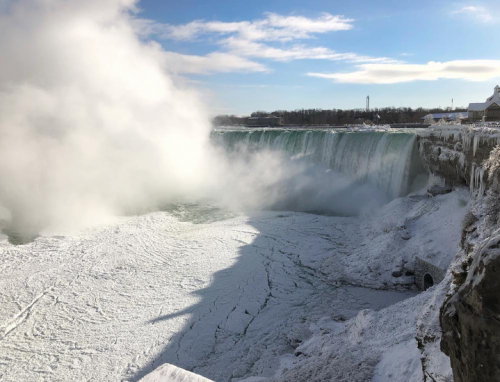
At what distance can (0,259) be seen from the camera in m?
10.6

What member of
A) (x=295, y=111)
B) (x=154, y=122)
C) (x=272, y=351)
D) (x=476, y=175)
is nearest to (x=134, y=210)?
(x=154, y=122)

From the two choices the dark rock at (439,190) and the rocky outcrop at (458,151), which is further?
the dark rock at (439,190)

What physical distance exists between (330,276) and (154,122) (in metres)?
15.5

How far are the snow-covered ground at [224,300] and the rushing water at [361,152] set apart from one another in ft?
8.32

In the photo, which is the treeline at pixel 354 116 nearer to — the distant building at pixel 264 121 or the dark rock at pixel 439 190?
the distant building at pixel 264 121

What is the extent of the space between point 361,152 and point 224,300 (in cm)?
1194

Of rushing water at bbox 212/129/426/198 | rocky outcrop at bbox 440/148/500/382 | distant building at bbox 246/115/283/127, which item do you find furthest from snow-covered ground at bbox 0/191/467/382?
distant building at bbox 246/115/283/127

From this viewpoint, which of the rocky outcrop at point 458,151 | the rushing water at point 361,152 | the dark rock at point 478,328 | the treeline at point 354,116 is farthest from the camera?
the treeline at point 354,116

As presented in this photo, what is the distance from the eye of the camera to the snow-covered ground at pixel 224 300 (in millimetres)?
6246

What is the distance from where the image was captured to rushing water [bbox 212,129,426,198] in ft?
49.2

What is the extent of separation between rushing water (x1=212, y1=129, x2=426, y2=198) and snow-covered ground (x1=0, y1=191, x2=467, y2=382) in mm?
2536

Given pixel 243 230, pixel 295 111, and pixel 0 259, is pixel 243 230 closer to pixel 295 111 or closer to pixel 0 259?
pixel 0 259

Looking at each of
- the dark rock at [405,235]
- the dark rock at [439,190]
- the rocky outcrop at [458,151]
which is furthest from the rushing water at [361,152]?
the dark rock at [405,235]

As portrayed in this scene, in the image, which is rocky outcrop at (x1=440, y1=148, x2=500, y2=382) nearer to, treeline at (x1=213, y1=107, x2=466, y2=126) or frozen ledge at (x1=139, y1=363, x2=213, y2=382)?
frozen ledge at (x1=139, y1=363, x2=213, y2=382)
